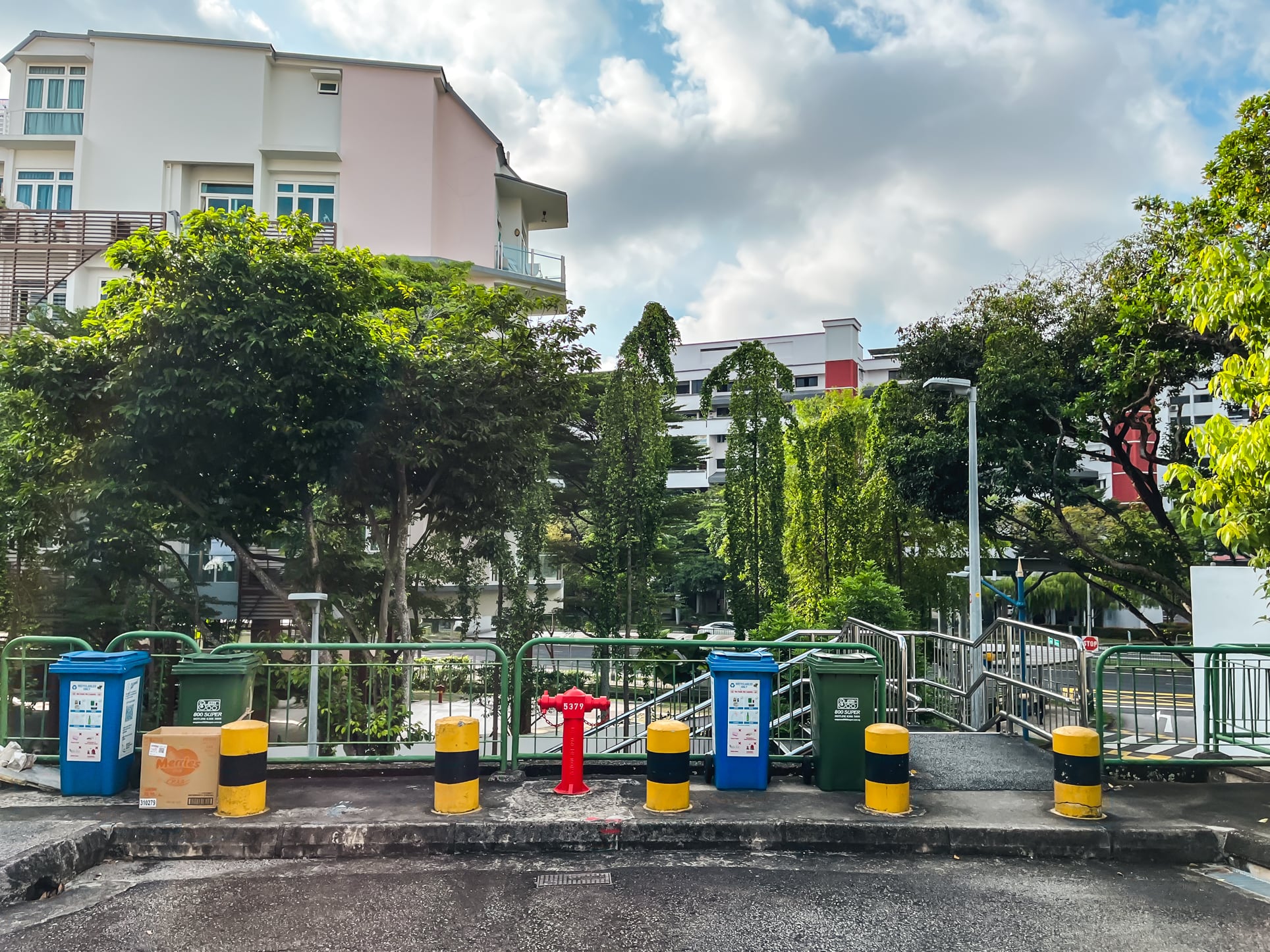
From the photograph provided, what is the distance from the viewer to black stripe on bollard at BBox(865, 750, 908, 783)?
7.25 m

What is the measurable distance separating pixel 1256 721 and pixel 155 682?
36.7 ft

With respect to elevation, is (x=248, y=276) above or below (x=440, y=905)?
above

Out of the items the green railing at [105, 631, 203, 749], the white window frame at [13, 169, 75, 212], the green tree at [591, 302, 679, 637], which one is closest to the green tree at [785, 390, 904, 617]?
the green tree at [591, 302, 679, 637]

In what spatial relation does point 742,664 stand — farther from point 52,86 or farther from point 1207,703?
point 52,86

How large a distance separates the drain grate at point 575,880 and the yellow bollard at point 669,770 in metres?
1.03

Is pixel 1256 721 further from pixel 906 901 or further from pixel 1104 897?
pixel 906 901

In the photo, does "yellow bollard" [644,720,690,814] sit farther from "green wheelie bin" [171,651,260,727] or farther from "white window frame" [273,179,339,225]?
"white window frame" [273,179,339,225]

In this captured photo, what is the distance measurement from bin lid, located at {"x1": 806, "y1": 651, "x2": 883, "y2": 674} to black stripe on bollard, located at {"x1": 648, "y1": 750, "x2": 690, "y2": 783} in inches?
56.6

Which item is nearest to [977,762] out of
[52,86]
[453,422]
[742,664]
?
[742,664]

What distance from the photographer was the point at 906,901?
580 cm

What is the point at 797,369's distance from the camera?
64.0 m

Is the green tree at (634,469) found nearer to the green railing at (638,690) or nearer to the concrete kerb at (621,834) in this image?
the green railing at (638,690)

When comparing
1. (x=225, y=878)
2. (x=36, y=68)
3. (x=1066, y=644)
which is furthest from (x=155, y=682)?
(x=36, y=68)

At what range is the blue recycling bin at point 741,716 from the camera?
7.67 metres
